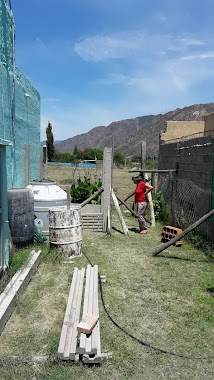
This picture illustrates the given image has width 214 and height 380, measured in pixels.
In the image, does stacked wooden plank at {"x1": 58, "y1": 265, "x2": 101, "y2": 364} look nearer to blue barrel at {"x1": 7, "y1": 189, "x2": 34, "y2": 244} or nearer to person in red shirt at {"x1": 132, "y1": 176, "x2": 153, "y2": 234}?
blue barrel at {"x1": 7, "y1": 189, "x2": 34, "y2": 244}

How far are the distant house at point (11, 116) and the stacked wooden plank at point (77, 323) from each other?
1.29 m

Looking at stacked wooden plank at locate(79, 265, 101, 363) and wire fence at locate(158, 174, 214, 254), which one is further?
wire fence at locate(158, 174, 214, 254)

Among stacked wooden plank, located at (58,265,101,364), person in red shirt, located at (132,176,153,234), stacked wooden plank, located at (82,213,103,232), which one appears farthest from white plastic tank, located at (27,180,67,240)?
stacked wooden plank, located at (58,265,101,364)

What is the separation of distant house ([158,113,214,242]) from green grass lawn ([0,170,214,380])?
4.91 ft

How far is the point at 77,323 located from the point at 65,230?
287 centimetres

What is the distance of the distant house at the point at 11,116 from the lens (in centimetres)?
545

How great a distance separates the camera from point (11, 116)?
8.41 m

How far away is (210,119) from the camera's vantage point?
20047 millimetres

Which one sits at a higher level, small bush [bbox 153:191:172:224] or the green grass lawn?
small bush [bbox 153:191:172:224]

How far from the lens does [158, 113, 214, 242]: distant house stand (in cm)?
788

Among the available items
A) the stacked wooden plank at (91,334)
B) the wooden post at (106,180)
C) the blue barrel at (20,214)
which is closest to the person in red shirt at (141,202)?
the wooden post at (106,180)

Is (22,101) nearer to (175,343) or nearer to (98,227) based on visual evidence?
(98,227)

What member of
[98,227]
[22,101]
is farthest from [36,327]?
[22,101]

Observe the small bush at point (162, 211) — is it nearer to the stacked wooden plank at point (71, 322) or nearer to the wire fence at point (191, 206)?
the wire fence at point (191, 206)
